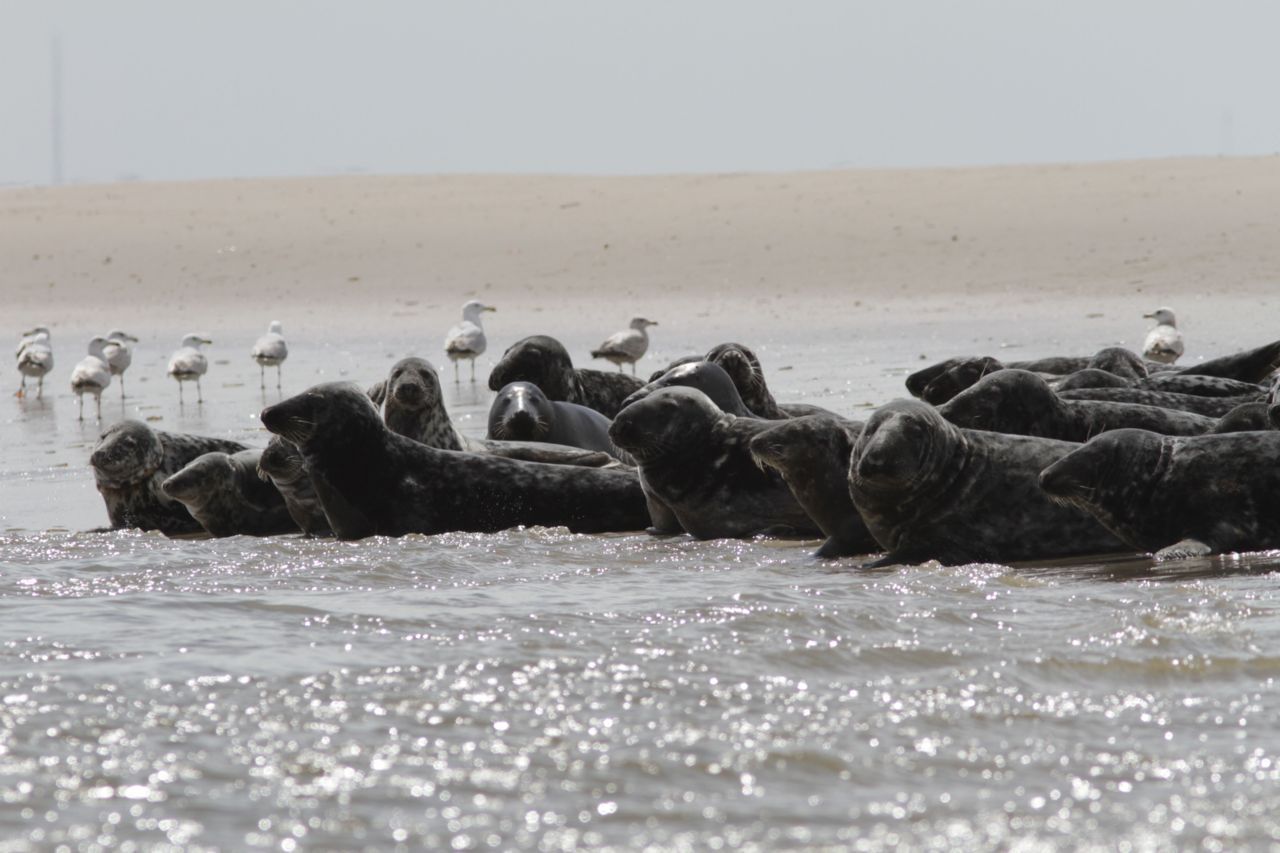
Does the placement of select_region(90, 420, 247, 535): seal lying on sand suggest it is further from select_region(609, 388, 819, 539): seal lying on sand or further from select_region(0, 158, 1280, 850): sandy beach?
select_region(609, 388, 819, 539): seal lying on sand

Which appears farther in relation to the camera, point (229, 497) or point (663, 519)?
point (229, 497)

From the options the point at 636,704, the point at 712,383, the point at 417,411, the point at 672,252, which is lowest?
the point at 636,704

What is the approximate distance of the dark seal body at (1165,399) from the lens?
8047 mm

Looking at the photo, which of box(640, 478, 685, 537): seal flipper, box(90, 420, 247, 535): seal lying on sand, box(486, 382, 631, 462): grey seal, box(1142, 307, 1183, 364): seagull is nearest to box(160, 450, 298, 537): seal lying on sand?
box(90, 420, 247, 535): seal lying on sand

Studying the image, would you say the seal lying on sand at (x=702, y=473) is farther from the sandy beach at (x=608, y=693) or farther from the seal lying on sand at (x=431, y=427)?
the seal lying on sand at (x=431, y=427)

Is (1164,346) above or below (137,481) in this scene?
above

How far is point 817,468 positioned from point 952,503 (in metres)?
0.55

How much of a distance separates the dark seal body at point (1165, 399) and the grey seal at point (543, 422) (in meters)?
2.24

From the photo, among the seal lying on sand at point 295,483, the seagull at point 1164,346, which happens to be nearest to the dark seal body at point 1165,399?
the seal lying on sand at point 295,483

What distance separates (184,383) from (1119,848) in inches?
603

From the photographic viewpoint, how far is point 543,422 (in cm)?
912

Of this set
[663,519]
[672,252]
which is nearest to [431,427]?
[663,519]

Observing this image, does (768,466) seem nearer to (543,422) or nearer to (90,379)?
(543,422)

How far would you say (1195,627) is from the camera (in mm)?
4605
